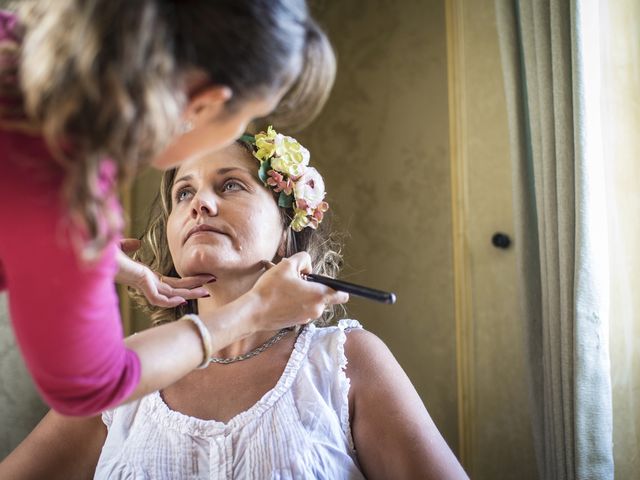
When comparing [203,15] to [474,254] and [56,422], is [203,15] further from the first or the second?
[474,254]

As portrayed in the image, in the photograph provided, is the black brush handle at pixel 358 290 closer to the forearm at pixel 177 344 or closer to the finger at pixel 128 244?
the forearm at pixel 177 344

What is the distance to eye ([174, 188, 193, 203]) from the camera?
5.44 feet

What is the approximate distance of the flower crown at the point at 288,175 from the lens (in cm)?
163

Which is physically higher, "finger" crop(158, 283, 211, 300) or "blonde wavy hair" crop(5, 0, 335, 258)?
"blonde wavy hair" crop(5, 0, 335, 258)

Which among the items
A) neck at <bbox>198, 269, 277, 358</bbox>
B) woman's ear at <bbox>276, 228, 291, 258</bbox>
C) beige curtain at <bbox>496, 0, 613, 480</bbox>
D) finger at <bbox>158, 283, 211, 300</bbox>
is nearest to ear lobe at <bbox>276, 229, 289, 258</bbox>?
woman's ear at <bbox>276, 228, 291, 258</bbox>

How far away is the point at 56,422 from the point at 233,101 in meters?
1.16

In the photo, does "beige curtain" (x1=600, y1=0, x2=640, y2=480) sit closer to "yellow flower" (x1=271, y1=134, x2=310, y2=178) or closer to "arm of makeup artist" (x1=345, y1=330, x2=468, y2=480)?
"arm of makeup artist" (x1=345, y1=330, x2=468, y2=480)

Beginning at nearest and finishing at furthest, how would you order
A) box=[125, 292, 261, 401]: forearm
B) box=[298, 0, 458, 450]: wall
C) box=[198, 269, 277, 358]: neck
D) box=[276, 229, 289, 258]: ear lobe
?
box=[125, 292, 261, 401]: forearm
box=[198, 269, 277, 358]: neck
box=[276, 229, 289, 258]: ear lobe
box=[298, 0, 458, 450]: wall

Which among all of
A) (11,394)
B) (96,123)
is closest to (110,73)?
(96,123)

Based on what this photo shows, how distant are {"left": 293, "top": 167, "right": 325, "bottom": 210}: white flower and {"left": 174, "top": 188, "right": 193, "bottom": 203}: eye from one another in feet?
0.84

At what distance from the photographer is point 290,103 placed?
0.98 m

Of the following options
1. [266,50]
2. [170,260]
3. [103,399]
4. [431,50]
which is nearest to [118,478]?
[170,260]

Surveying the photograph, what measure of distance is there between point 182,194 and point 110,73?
3.30ft

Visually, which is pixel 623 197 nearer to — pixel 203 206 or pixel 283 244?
pixel 283 244
